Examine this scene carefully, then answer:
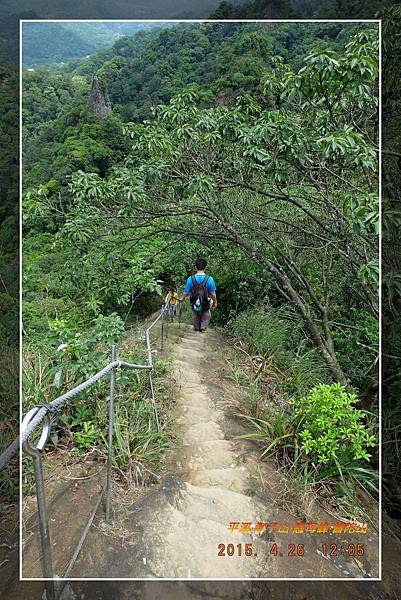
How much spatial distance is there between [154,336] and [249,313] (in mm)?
644


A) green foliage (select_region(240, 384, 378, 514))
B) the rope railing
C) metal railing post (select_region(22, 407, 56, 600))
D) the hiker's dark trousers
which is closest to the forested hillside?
green foliage (select_region(240, 384, 378, 514))

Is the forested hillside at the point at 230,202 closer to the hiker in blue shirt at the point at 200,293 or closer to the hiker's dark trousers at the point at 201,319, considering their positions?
the hiker in blue shirt at the point at 200,293

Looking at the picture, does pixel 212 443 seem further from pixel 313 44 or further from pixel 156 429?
pixel 313 44

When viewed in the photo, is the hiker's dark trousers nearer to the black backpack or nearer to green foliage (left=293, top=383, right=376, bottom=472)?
the black backpack

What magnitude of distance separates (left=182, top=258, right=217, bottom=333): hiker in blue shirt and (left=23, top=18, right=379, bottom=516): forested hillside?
0.27ft

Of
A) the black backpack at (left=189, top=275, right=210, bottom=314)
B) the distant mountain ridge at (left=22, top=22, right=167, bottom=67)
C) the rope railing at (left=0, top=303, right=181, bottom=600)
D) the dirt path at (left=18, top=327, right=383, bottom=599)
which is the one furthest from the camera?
the black backpack at (left=189, top=275, right=210, bottom=314)

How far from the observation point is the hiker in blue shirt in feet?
6.67

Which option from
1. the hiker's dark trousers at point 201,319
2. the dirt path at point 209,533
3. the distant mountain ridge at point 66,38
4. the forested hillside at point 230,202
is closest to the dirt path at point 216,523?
the dirt path at point 209,533

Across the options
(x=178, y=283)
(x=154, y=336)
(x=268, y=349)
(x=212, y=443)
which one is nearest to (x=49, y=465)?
(x=212, y=443)

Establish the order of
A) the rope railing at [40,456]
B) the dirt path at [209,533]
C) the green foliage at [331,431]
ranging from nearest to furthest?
the rope railing at [40,456]
the dirt path at [209,533]
the green foliage at [331,431]

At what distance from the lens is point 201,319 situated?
84.6 inches

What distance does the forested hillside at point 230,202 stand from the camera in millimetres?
1729

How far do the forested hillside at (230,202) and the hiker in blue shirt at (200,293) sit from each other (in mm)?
81

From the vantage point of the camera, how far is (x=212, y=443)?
179cm
